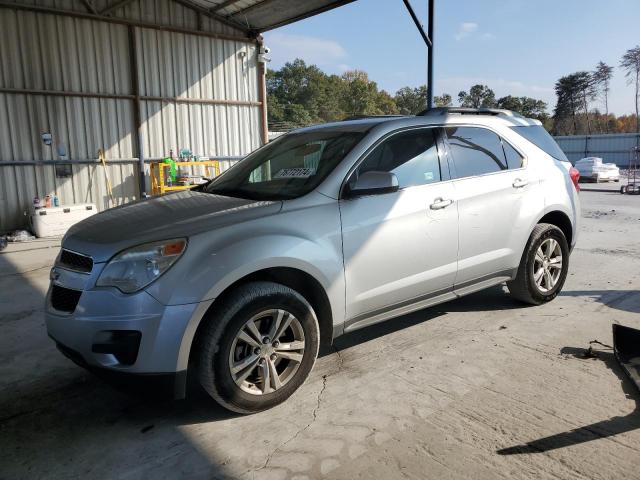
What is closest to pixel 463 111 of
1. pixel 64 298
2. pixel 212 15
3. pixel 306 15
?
pixel 64 298

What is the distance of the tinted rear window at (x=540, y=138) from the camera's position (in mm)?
4711

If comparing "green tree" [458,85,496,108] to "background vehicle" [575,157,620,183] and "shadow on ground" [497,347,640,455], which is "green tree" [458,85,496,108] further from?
"shadow on ground" [497,347,640,455]

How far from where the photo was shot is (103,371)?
272cm

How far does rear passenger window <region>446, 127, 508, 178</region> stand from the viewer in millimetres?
4090

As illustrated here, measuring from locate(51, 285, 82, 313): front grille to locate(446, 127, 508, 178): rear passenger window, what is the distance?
2.86m

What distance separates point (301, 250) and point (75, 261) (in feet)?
4.36

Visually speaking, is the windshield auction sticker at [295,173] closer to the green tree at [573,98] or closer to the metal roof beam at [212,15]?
the metal roof beam at [212,15]

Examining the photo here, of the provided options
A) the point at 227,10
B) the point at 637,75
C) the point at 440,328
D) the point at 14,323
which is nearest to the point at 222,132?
the point at 227,10

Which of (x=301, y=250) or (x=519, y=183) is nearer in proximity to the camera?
(x=301, y=250)

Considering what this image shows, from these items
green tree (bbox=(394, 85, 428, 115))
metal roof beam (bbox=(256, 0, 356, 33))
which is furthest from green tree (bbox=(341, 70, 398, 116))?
metal roof beam (bbox=(256, 0, 356, 33))

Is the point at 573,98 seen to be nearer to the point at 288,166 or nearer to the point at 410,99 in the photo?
the point at 410,99

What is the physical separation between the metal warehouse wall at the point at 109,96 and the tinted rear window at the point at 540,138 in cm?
1022

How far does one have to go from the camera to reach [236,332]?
9.32 feet

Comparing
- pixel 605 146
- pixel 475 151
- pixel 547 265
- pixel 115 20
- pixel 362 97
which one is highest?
pixel 362 97
